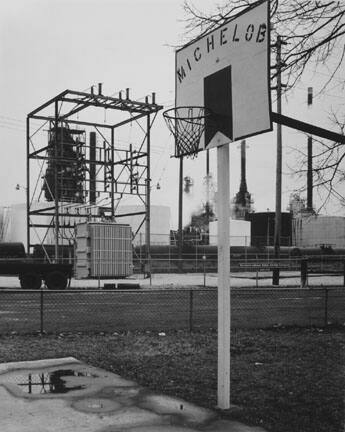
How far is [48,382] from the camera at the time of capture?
654 cm

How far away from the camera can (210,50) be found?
19.6 feet

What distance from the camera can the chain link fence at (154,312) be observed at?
12.2 metres

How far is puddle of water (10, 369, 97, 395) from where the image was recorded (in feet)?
20.2

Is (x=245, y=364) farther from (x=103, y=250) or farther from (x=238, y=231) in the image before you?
(x=238, y=231)

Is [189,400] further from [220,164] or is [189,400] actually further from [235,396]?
[220,164]

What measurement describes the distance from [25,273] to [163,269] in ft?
61.8

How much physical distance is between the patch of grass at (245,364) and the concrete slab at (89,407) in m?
0.30

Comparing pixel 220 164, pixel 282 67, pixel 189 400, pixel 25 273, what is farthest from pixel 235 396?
pixel 25 273

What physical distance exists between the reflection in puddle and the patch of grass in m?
0.65

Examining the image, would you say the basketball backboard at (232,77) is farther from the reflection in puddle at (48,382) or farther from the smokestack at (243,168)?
the smokestack at (243,168)

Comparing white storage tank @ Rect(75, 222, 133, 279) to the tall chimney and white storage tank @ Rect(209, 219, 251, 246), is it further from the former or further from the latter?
the tall chimney

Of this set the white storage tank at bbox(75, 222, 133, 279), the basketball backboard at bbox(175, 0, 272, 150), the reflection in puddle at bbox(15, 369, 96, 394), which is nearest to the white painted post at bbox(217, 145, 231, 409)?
the basketball backboard at bbox(175, 0, 272, 150)

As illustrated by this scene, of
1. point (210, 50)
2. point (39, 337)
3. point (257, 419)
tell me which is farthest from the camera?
point (39, 337)

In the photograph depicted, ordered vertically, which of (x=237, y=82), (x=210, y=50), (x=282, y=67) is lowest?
(x=237, y=82)
